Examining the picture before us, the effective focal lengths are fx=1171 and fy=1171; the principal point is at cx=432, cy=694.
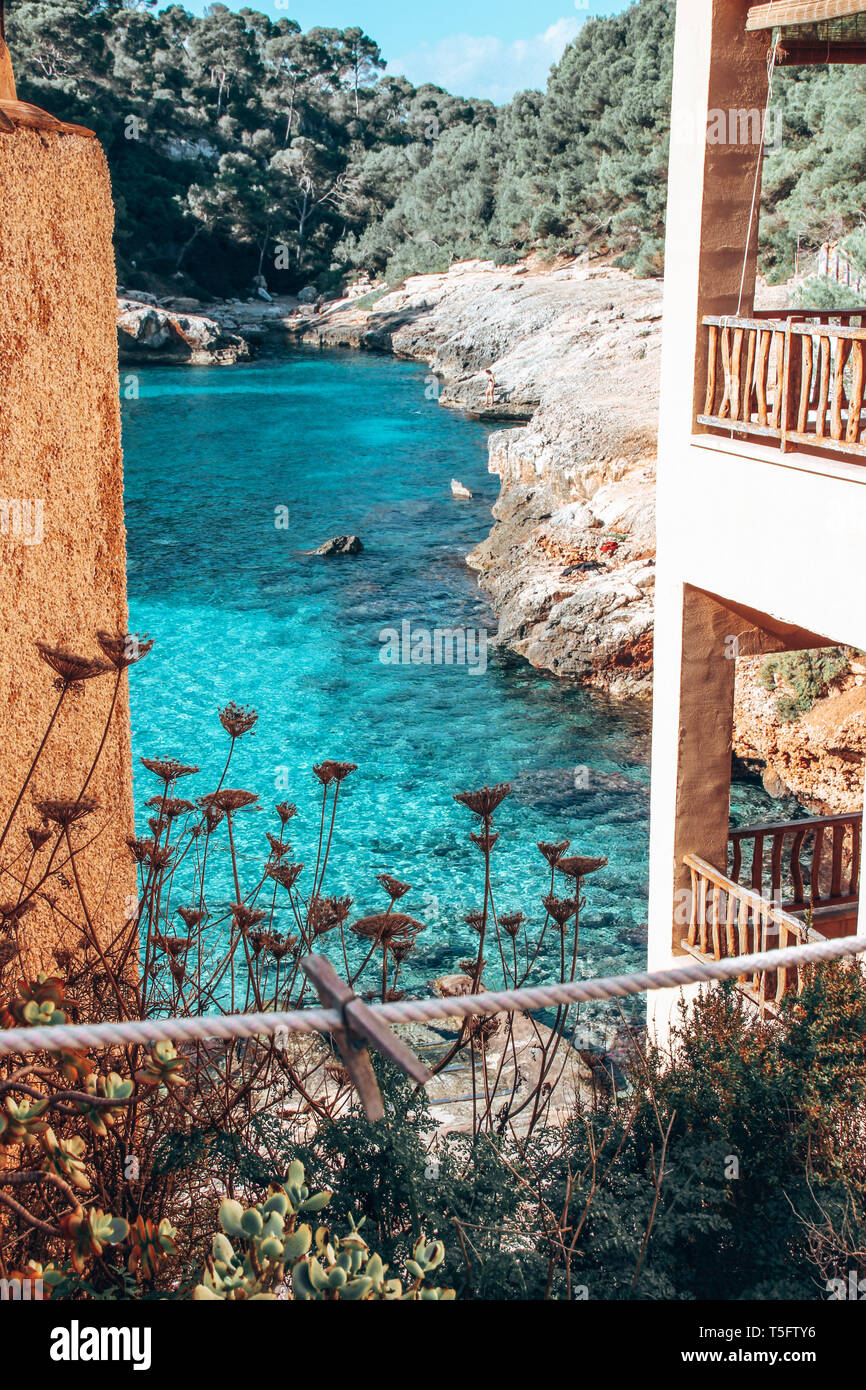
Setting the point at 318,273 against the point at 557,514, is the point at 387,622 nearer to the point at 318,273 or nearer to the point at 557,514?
the point at 557,514

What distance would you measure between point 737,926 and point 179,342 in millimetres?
49868

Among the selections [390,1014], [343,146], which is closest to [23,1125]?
[390,1014]

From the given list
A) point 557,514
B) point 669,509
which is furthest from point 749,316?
point 557,514

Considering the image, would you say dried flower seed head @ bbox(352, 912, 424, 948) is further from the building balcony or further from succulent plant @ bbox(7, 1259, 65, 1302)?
the building balcony

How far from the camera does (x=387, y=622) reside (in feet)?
76.7

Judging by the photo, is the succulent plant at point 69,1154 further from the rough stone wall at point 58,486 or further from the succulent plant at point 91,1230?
the rough stone wall at point 58,486

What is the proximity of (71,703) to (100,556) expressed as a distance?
526mm

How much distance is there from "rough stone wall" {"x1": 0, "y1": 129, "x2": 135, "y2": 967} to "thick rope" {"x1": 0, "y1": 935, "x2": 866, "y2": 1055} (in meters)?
1.83

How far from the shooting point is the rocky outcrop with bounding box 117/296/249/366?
168 feet

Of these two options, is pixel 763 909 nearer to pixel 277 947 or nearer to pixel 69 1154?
pixel 277 947
